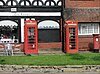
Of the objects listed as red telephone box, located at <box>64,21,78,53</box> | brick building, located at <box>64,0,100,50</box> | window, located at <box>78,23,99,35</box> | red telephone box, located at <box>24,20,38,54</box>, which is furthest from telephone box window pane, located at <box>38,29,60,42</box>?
red telephone box, located at <box>24,20,38,54</box>

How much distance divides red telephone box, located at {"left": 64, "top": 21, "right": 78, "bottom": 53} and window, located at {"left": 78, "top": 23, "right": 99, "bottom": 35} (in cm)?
315

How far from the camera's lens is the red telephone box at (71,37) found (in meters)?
23.2

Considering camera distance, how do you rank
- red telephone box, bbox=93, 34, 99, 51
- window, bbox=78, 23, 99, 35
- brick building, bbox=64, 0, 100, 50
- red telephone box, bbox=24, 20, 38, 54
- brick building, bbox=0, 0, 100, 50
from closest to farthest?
red telephone box, bbox=24, 20, 38, 54 → red telephone box, bbox=93, 34, 99, 51 → brick building, bbox=0, 0, 100, 50 → brick building, bbox=64, 0, 100, 50 → window, bbox=78, 23, 99, 35

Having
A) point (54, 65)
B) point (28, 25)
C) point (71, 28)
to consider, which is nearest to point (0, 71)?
point (54, 65)

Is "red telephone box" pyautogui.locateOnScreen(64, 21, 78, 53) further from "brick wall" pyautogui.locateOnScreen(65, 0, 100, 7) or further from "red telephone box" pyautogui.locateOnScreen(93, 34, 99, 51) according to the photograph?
"brick wall" pyautogui.locateOnScreen(65, 0, 100, 7)

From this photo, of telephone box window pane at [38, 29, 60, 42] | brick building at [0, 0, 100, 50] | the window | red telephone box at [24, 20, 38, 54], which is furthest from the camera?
the window

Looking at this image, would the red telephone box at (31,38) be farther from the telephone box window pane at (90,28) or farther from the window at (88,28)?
the telephone box window pane at (90,28)

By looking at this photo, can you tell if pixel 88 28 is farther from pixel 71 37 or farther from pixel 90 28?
pixel 71 37

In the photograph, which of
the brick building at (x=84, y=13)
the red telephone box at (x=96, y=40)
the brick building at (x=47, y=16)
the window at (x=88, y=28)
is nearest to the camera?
the red telephone box at (x=96, y=40)

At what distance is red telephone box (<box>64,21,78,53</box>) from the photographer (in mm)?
23172

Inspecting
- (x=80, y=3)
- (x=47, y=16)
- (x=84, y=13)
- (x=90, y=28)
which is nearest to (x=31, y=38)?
(x=47, y=16)

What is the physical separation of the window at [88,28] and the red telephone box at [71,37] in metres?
3.15

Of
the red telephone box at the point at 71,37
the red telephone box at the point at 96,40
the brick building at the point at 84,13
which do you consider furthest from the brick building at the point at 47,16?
the red telephone box at the point at 71,37

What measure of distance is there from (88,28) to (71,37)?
11.2ft
